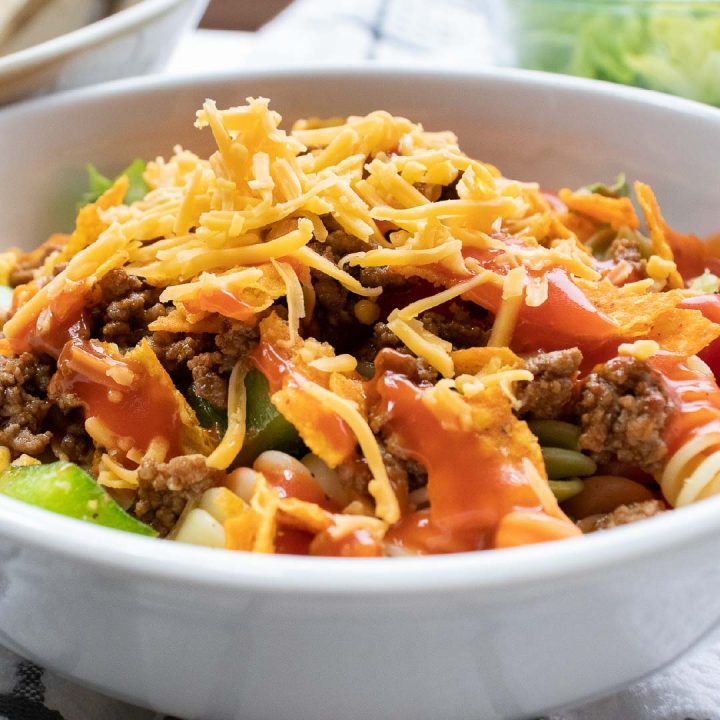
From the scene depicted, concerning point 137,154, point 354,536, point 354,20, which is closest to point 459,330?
point 354,536

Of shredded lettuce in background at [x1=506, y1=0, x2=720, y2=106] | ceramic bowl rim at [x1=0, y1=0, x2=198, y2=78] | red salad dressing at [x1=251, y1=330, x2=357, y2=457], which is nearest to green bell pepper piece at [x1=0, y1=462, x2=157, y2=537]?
red salad dressing at [x1=251, y1=330, x2=357, y2=457]

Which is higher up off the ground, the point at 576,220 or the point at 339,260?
the point at 339,260

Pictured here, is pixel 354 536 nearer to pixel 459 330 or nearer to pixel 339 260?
pixel 459 330

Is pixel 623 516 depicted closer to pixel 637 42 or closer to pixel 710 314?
pixel 710 314

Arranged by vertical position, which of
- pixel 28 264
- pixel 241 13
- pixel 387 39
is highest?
pixel 28 264

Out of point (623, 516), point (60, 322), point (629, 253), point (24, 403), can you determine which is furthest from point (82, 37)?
point (623, 516)

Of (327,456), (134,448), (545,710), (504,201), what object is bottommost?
(545,710)

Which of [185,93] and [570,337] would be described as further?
[185,93]

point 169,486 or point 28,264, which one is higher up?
point 169,486
